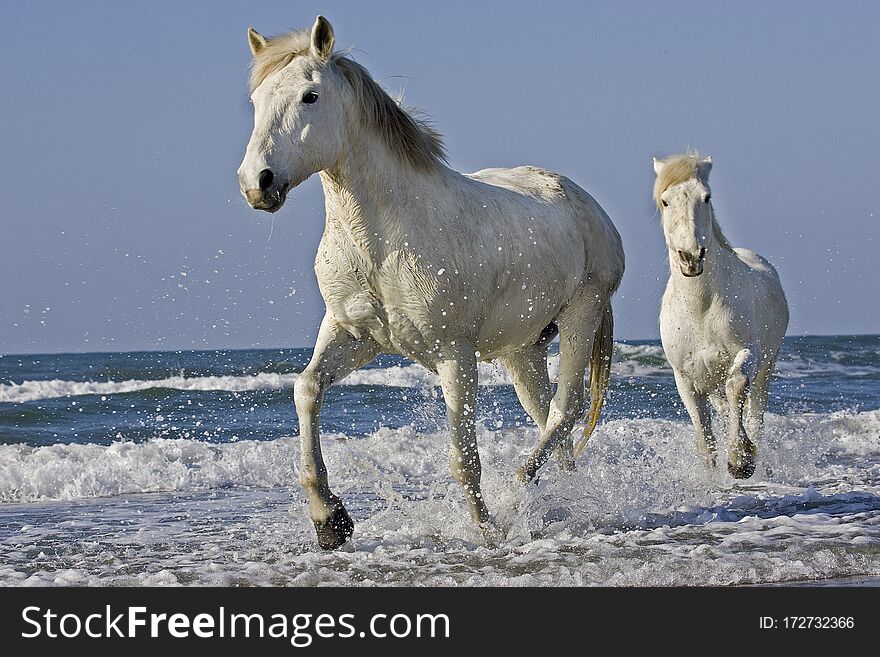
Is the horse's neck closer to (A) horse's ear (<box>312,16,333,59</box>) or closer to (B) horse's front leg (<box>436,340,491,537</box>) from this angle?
(A) horse's ear (<box>312,16,333,59</box>)

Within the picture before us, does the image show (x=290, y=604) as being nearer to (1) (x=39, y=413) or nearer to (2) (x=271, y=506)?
(2) (x=271, y=506)

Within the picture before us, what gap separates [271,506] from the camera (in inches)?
280

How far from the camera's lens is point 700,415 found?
715cm

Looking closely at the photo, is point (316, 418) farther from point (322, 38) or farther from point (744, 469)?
point (744, 469)

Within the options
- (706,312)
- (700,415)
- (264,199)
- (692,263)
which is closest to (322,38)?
(264,199)

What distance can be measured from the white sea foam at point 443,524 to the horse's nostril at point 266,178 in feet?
5.43

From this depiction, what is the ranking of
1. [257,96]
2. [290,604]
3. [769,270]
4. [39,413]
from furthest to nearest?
[39,413], [769,270], [257,96], [290,604]

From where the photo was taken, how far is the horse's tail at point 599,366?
639cm

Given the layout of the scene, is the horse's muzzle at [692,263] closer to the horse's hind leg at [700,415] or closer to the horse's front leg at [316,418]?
the horse's hind leg at [700,415]

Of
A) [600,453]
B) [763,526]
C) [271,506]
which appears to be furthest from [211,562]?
[600,453]

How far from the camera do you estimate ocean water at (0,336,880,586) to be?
4.72 m

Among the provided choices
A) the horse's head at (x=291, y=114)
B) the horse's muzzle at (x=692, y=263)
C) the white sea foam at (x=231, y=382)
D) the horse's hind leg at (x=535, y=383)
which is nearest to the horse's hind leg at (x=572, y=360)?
the horse's hind leg at (x=535, y=383)

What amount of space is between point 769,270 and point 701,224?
7.00 ft

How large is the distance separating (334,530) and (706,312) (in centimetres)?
314
